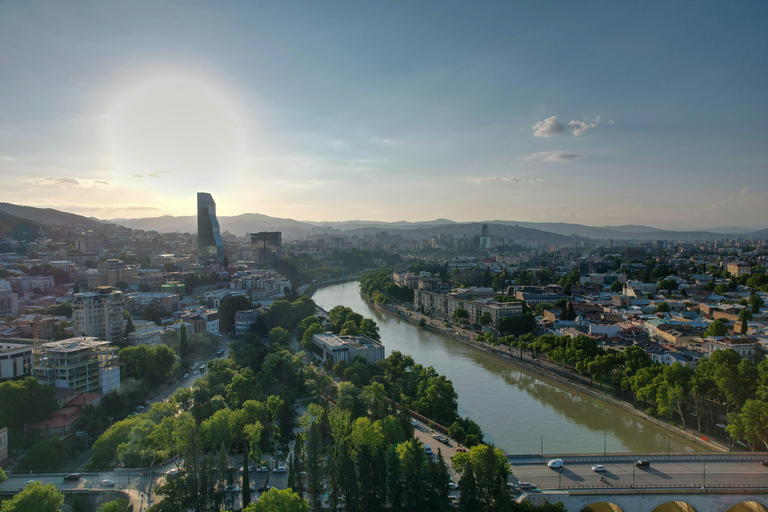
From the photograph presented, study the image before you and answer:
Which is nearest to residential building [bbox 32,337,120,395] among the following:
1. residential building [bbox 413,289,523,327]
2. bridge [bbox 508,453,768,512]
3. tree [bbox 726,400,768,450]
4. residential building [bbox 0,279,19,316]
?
bridge [bbox 508,453,768,512]

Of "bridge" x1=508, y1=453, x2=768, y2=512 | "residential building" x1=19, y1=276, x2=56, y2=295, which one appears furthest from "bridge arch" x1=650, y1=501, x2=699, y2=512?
"residential building" x1=19, y1=276, x2=56, y2=295

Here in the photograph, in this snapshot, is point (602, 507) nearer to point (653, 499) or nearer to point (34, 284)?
point (653, 499)

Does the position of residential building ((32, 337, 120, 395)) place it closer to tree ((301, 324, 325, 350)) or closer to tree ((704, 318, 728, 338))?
tree ((301, 324, 325, 350))

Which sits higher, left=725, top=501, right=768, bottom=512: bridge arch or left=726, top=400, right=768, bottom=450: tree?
left=726, top=400, right=768, bottom=450: tree

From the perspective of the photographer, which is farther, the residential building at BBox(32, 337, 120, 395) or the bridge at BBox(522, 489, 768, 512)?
the residential building at BBox(32, 337, 120, 395)

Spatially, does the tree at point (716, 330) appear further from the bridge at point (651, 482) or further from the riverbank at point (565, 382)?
the bridge at point (651, 482)

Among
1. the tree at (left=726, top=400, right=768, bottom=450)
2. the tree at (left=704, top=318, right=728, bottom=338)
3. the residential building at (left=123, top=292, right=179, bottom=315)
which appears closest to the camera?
the tree at (left=726, top=400, right=768, bottom=450)

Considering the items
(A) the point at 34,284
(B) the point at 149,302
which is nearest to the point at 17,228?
(A) the point at 34,284

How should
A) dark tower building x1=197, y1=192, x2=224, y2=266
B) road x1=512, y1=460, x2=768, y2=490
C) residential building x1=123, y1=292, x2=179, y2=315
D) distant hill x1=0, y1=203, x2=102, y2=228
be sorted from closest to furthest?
1. road x1=512, y1=460, x2=768, y2=490
2. residential building x1=123, y1=292, x2=179, y2=315
3. dark tower building x1=197, y1=192, x2=224, y2=266
4. distant hill x1=0, y1=203, x2=102, y2=228

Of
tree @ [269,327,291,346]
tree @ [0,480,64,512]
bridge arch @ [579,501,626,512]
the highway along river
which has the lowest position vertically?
the highway along river
